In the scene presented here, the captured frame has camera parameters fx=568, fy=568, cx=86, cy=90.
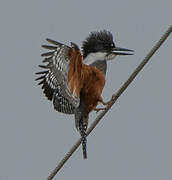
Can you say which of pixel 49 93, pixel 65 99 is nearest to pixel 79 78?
pixel 65 99

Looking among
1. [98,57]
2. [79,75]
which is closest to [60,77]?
[79,75]

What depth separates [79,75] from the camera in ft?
15.4

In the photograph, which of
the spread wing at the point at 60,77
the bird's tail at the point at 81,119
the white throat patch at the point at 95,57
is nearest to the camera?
the spread wing at the point at 60,77

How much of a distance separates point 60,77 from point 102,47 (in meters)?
1.41

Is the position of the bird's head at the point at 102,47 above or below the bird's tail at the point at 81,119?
above

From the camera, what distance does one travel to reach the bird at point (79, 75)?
4379 millimetres

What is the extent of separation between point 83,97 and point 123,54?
0.71 meters

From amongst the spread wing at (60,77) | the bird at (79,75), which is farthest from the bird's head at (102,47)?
the spread wing at (60,77)

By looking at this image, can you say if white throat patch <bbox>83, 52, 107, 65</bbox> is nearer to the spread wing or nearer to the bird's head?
the bird's head

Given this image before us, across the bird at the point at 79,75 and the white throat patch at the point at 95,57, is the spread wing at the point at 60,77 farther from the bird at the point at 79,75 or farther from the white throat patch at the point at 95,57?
the white throat patch at the point at 95,57

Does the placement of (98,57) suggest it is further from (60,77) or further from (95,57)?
(60,77)

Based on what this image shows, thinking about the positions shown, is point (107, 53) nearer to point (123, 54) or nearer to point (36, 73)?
point (123, 54)

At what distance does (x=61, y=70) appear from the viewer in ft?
14.5

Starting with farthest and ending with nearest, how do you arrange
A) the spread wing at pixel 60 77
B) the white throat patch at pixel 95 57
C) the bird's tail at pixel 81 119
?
the white throat patch at pixel 95 57 → the bird's tail at pixel 81 119 → the spread wing at pixel 60 77
